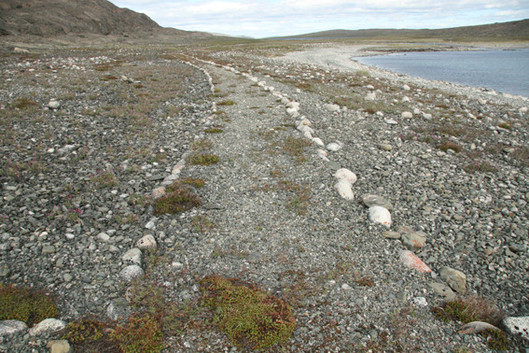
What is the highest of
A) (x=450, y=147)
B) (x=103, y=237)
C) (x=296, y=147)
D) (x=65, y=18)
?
(x=65, y=18)

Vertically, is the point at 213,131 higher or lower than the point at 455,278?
higher

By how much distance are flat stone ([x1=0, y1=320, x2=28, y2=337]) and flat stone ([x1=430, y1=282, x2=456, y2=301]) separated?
695 cm

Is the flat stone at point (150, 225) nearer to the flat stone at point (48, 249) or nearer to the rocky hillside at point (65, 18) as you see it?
the flat stone at point (48, 249)

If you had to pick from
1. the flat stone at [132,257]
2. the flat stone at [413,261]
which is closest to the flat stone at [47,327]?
the flat stone at [132,257]

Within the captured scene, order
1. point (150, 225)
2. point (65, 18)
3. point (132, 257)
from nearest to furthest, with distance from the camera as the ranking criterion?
1. point (132, 257)
2. point (150, 225)
3. point (65, 18)

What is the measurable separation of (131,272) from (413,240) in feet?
20.2

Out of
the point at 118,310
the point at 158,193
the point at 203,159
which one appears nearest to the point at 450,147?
the point at 203,159

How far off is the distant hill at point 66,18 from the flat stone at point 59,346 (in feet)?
307

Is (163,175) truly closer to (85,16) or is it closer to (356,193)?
(356,193)

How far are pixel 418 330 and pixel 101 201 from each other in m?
7.98

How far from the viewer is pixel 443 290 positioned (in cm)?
567

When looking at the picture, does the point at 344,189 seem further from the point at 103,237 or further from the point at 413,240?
the point at 103,237

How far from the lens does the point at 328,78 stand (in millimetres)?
31281

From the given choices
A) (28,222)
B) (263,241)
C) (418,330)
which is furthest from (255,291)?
(28,222)
